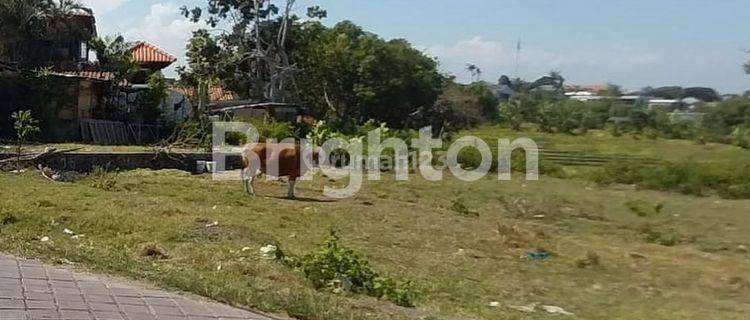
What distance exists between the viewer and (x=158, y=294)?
4680mm

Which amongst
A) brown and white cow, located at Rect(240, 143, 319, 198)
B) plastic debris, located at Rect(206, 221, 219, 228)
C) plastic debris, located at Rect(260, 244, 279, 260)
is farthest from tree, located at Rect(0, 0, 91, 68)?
plastic debris, located at Rect(260, 244, 279, 260)

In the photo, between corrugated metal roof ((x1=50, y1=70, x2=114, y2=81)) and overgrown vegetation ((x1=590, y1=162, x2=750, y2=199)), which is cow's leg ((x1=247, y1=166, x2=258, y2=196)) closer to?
corrugated metal roof ((x1=50, y1=70, x2=114, y2=81))

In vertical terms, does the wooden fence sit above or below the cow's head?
above

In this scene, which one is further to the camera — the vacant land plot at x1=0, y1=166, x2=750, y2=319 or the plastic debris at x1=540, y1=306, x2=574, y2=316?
the plastic debris at x1=540, y1=306, x2=574, y2=316

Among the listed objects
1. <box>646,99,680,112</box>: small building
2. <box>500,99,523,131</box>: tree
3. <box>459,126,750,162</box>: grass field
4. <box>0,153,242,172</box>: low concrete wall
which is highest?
<box>646,99,680,112</box>: small building

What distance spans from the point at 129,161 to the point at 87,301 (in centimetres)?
1349

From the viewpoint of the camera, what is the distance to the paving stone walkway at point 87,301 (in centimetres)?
406

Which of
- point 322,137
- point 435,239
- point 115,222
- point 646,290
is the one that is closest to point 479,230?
point 435,239

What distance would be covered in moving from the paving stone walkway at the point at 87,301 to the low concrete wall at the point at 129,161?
1132 centimetres

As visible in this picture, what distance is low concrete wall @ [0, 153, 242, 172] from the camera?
16.2 metres

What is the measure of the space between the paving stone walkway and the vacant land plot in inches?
10.2

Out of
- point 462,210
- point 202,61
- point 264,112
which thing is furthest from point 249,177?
point 202,61

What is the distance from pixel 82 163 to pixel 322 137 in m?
7.70

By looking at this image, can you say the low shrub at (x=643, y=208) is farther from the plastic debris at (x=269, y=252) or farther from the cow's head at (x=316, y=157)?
the plastic debris at (x=269, y=252)
